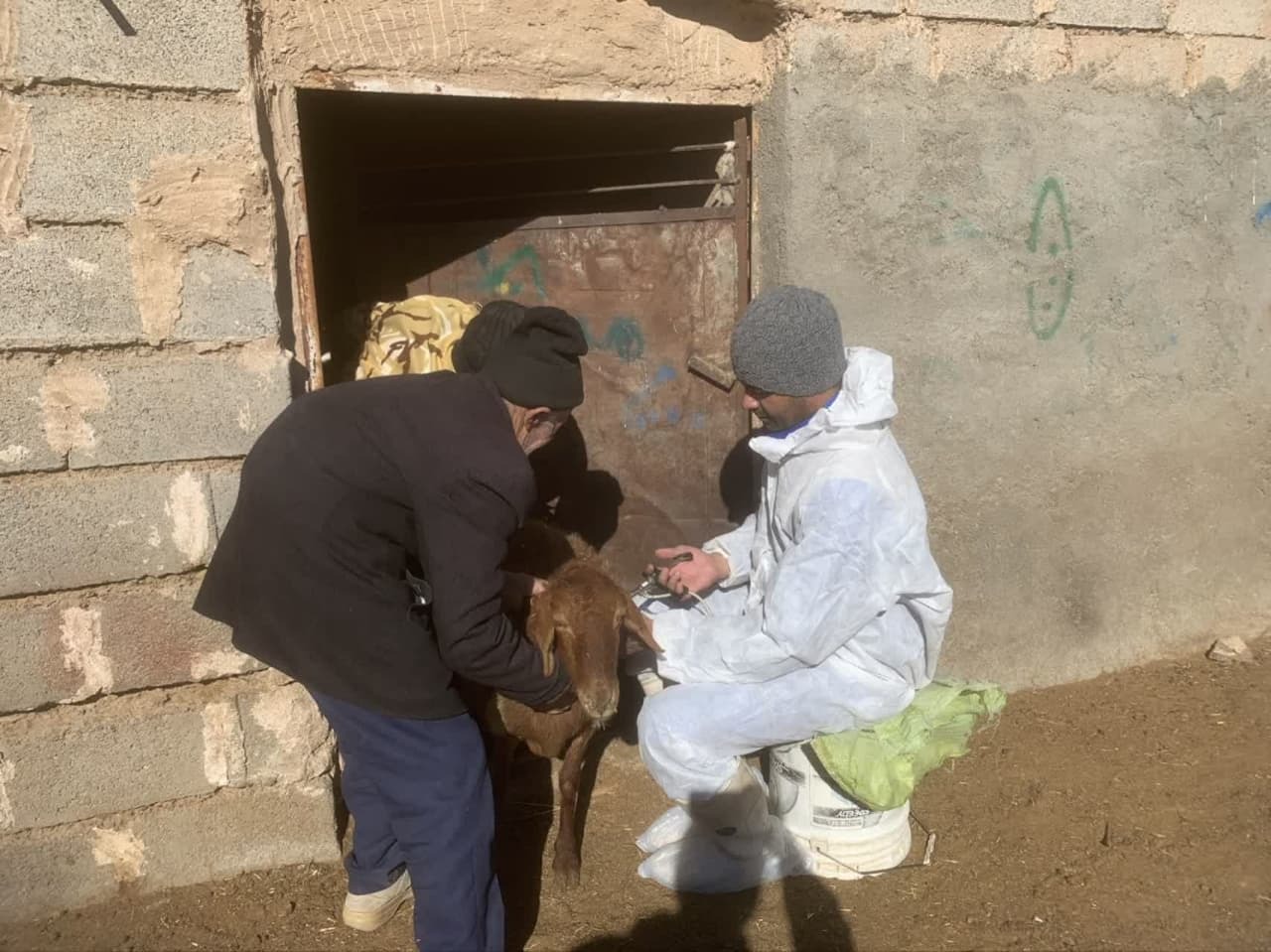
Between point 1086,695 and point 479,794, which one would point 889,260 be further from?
point 479,794

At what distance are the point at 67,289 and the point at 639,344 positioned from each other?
82.5 inches

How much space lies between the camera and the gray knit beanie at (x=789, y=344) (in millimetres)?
3000

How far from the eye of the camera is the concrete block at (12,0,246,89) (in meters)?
2.78

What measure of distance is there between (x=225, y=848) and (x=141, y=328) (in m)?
1.75

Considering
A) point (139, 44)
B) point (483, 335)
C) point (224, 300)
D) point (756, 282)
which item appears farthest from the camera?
point (756, 282)

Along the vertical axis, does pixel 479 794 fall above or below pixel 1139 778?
above

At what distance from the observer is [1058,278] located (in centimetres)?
426

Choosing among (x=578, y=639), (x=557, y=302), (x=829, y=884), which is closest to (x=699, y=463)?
(x=557, y=302)

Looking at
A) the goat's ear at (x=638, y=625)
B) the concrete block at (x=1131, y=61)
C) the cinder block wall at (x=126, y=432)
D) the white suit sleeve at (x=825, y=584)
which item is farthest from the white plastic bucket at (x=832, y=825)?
the concrete block at (x=1131, y=61)

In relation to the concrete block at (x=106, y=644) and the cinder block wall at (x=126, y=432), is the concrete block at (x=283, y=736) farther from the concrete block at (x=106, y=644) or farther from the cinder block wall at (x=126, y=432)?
the concrete block at (x=106, y=644)

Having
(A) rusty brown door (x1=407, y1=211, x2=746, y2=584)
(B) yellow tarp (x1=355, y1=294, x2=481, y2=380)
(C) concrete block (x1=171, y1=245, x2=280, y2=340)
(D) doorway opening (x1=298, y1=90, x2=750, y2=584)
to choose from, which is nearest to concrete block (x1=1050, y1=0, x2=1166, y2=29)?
(D) doorway opening (x1=298, y1=90, x2=750, y2=584)

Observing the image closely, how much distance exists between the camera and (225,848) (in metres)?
3.43

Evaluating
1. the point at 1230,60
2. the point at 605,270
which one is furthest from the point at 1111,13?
the point at 605,270

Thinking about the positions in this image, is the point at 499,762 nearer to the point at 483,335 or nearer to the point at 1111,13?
the point at 483,335
